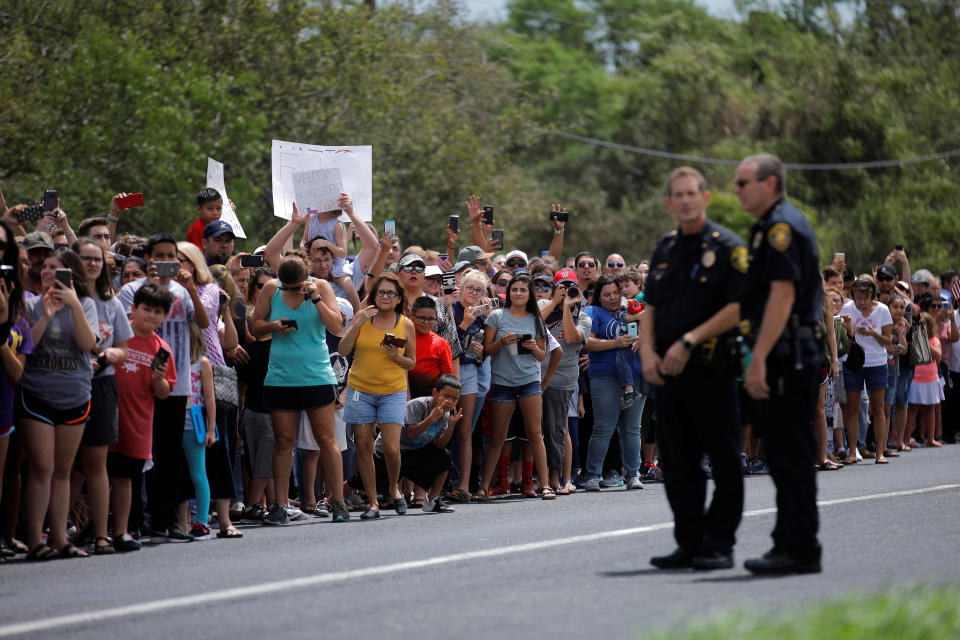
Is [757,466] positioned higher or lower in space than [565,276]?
lower

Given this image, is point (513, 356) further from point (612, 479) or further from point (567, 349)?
point (612, 479)

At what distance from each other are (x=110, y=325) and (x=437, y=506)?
345 cm

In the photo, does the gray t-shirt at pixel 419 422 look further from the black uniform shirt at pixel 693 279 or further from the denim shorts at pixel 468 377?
the black uniform shirt at pixel 693 279

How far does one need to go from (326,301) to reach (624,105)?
52.3m

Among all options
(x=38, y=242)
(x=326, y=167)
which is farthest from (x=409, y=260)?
(x=38, y=242)

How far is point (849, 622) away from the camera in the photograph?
5875 mm

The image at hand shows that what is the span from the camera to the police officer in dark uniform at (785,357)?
7.72 meters

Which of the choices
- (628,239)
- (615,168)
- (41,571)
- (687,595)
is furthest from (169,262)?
(615,168)

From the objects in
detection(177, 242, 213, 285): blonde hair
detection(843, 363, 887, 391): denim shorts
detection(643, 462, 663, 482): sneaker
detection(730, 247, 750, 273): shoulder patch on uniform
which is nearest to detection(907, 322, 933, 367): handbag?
detection(843, 363, 887, 391): denim shorts

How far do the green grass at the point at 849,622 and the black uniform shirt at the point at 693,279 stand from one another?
1995 millimetres

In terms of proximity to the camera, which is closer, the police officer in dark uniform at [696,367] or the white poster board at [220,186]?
the police officer in dark uniform at [696,367]

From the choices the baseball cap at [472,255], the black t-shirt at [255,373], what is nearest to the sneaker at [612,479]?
the baseball cap at [472,255]

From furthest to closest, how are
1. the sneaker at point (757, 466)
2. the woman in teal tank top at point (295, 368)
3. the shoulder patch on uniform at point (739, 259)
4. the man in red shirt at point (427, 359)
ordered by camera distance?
the sneaker at point (757, 466) → the man in red shirt at point (427, 359) → the woman in teal tank top at point (295, 368) → the shoulder patch on uniform at point (739, 259)

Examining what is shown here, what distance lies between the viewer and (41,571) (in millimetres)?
9250
